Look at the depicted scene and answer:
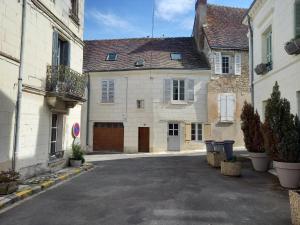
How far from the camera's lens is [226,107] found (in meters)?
21.2

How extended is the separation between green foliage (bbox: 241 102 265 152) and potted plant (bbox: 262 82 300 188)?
2.53 m

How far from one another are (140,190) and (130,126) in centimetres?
1380

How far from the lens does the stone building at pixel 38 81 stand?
8023 millimetres

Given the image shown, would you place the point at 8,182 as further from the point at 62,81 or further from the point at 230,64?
the point at 230,64

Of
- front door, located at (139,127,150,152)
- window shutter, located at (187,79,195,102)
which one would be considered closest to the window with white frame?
window shutter, located at (187,79,195,102)

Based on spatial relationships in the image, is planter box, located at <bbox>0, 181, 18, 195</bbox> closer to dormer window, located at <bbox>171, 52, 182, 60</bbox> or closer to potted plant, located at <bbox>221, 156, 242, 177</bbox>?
potted plant, located at <bbox>221, 156, 242, 177</bbox>

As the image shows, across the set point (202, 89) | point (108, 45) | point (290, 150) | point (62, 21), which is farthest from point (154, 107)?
point (290, 150)

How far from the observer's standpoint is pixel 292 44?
8664 mm

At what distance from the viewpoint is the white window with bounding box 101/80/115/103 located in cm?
2214

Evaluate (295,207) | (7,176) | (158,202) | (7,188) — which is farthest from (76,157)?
(295,207)

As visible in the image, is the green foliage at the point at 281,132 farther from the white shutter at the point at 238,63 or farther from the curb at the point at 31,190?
the white shutter at the point at 238,63

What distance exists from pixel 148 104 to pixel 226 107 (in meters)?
5.55

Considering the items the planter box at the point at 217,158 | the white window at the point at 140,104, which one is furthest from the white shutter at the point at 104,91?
the planter box at the point at 217,158

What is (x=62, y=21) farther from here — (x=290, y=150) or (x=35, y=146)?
(x=290, y=150)
